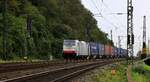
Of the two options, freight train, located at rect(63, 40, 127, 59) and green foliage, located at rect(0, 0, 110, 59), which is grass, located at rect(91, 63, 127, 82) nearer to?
green foliage, located at rect(0, 0, 110, 59)

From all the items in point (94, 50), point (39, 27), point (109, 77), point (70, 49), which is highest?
point (39, 27)

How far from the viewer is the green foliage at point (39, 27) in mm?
68294

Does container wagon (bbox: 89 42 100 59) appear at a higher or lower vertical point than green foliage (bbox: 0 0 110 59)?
lower

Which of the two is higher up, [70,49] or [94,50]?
[70,49]

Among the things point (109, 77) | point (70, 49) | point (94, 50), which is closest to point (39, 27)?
point (94, 50)

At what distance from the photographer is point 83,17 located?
135625 mm

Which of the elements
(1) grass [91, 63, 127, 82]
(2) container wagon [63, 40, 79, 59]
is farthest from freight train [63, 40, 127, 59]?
(1) grass [91, 63, 127, 82]

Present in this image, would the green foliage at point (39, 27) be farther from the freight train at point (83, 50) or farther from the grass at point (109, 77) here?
the grass at point (109, 77)

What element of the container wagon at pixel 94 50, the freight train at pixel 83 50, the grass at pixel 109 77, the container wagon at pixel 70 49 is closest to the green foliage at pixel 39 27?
the container wagon at pixel 70 49

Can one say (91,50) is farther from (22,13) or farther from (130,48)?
(130,48)

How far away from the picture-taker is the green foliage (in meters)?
68.3

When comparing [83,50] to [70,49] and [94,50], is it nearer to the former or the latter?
[70,49]

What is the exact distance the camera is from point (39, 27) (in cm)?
8312

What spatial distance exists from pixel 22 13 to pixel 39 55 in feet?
40.3
